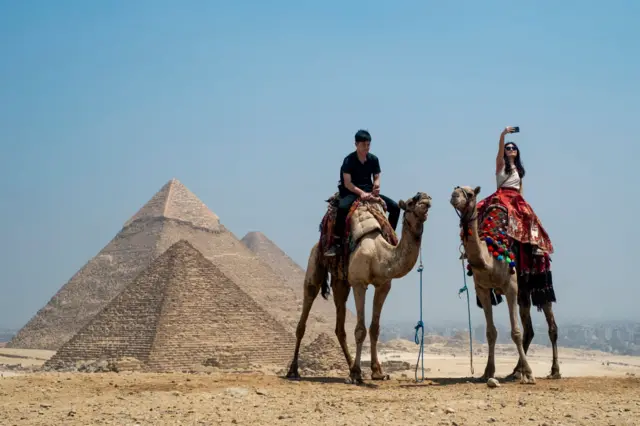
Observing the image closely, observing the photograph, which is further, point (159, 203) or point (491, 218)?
point (159, 203)

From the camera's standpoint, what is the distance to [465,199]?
849 cm

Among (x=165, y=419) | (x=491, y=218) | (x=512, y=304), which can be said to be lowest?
(x=165, y=419)

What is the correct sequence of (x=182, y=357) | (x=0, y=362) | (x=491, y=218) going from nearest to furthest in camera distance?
(x=491, y=218) < (x=182, y=357) < (x=0, y=362)

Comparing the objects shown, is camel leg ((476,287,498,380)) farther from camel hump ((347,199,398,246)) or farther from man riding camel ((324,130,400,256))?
man riding camel ((324,130,400,256))

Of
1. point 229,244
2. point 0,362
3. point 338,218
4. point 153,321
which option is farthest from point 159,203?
point 338,218

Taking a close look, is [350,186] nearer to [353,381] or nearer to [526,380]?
[353,381]

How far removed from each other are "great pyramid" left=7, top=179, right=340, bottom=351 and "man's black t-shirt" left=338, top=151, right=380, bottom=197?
5759cm

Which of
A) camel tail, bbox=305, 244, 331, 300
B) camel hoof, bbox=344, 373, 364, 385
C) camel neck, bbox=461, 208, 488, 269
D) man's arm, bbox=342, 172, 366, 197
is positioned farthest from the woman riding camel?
camel hoof, bbox=344, 373, 364, 385

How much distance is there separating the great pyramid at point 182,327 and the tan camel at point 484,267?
1098 inches

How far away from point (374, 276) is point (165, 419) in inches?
119

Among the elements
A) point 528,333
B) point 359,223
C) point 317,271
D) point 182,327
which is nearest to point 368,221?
point 359,223

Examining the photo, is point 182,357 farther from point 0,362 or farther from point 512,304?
point 512,304

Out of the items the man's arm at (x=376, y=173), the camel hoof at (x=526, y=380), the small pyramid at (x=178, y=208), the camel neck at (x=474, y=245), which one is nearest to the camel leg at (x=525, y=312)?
the camel hoof at (x=526, y=380)

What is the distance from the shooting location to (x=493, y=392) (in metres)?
7.56
